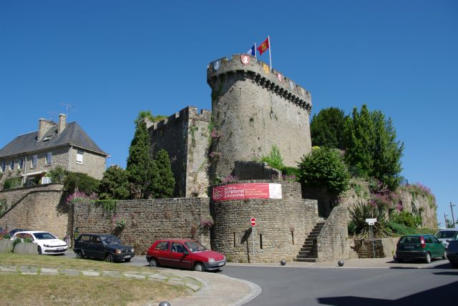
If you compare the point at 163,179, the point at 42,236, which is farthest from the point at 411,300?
the point at 163,179

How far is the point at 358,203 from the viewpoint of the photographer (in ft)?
89.5

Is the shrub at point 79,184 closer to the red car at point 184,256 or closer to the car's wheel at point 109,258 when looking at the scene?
the car's wheel at point 109,258

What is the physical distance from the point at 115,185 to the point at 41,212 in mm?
6672

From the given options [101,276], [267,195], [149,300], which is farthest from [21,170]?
[149,300]

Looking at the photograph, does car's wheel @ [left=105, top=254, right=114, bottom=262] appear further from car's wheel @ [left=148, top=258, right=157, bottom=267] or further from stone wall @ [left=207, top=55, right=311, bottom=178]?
stone wall @ [left=207, top=55, right=311, bottom=178]

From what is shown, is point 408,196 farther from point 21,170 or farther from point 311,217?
point 21,170

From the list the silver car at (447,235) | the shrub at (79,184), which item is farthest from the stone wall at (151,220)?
the silver car at (447,235)

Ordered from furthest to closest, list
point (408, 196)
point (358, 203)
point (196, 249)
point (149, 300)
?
point (408, 196), point (358, 203), point (196, 249), point (149, 300)

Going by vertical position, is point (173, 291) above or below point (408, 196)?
below

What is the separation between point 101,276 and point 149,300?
281 centimetres

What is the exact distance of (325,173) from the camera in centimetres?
2505

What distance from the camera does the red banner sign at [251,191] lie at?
20.8 metres

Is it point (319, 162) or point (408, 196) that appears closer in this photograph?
point (319, 162)

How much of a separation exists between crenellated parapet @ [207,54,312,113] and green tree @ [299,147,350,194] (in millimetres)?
8570
